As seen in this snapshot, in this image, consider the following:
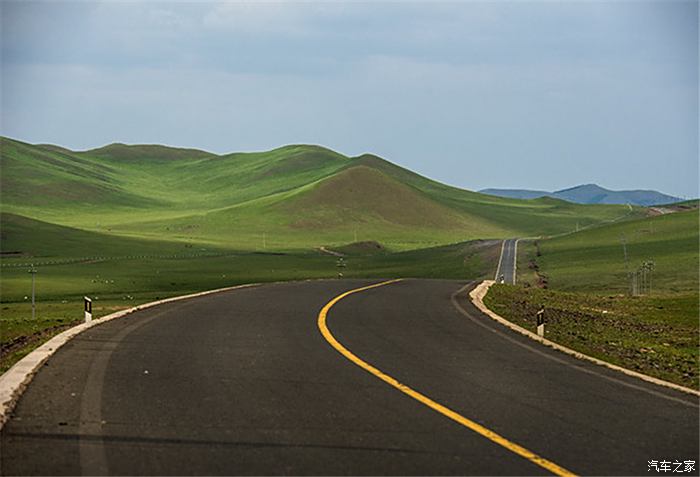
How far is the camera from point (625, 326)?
30094mm

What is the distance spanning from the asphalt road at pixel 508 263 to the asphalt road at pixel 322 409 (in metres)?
54.8

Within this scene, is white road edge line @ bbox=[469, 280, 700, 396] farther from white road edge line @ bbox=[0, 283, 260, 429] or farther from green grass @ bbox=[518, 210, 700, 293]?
green grass @ bbox=[518, 210, 700, 293]

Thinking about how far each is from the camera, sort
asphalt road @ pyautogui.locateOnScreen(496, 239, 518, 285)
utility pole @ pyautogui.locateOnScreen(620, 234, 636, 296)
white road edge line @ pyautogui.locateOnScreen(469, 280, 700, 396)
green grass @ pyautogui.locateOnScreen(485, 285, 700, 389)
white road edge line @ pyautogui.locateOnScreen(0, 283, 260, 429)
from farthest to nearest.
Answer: asphalt road @ pyautogui.locateOnScreen(496, 239, 518, 285) < utility pole @ pyautogui.locateOnScreen(620, 234, 636, 296) < green grass @ pyautogui.locateOnScreen(485, 285, 700, 389) < white road edge line @ pyautogui.locateOnScreen(469, 280, 700, 396) < white road edge line @ pyautogui.locateOnScreen(0, 283, 260, 429)

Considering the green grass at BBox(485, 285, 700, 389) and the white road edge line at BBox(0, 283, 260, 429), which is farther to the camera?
the green grass at BBox(485, 285, 700, 389)

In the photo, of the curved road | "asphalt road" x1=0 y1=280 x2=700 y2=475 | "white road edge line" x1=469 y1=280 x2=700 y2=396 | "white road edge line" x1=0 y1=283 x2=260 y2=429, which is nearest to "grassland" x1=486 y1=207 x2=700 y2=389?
"white road edge line" x1=469 y1=280 x2=700 y2=396

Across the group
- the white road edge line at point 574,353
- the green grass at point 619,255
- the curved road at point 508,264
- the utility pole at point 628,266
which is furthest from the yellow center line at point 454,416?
the curved road at point 508,264

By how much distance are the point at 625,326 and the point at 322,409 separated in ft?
71.6

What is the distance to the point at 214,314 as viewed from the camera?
21719 mm

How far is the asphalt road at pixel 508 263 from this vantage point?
77.6 m

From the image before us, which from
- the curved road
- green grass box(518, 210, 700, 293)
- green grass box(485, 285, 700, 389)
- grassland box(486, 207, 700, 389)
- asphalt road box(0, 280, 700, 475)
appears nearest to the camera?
asphalt road box(0, 280, 700, 475)

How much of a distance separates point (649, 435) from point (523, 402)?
73.0 inches

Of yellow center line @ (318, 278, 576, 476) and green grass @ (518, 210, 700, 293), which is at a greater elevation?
green grass @ (518, 210, 700, 293)

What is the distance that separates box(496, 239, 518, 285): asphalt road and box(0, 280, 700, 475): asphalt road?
54806 millimetres

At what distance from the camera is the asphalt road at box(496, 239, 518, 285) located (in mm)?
77562
